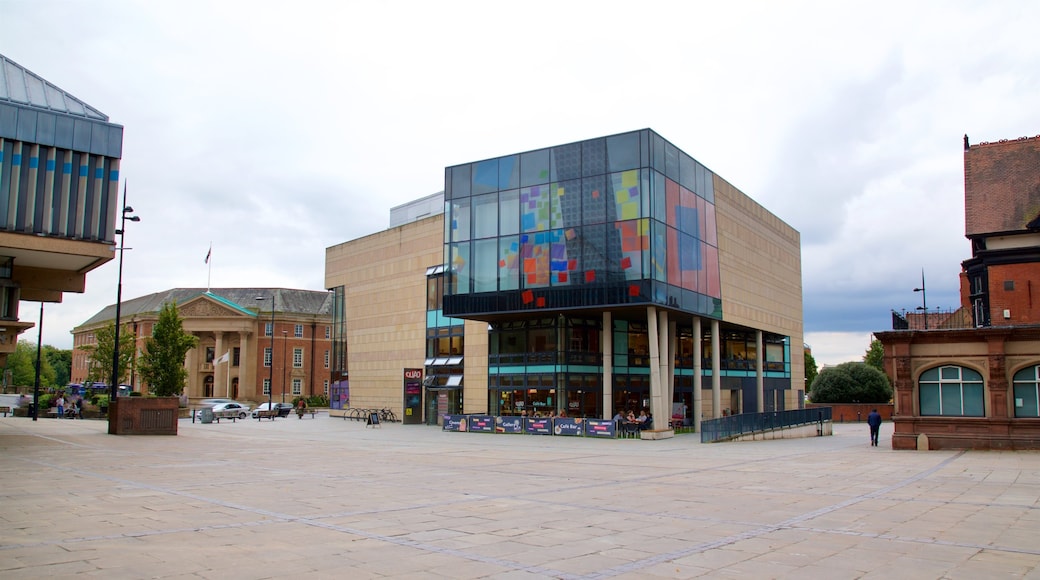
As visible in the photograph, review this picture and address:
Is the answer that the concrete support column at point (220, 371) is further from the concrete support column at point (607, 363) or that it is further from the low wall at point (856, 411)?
the low wall at point (856, 411)

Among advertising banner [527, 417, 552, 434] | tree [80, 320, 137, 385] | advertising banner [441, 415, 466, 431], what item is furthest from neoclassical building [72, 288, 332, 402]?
advertising banner [527, 417, 552, 434]

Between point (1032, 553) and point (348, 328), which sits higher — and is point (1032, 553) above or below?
below

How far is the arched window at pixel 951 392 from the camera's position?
28375 mm

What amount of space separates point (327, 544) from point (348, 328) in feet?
167

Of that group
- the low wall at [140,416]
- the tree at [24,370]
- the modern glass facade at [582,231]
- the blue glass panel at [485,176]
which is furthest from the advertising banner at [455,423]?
the tree at [24,370]

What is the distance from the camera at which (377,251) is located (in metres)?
56.8

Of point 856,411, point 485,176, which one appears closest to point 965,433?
point 485,176

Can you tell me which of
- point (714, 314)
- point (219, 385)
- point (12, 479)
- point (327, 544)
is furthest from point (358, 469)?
point (219, 385)

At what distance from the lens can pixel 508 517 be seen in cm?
1181

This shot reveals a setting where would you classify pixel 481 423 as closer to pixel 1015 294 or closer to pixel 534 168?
pixel 534 168

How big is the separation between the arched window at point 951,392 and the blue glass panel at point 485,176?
894 inches

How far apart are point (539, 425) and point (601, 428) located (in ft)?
11.7

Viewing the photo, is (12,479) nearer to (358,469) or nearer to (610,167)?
(358,469)

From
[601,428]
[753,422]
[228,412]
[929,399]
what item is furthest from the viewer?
[228,412]
